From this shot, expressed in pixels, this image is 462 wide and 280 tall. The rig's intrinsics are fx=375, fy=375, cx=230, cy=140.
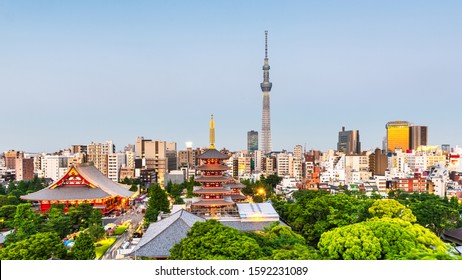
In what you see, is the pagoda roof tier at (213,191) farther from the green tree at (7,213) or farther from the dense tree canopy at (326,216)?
the green tree at (7,213)

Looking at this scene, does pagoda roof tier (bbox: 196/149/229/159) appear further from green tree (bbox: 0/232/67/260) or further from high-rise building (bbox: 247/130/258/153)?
high-rise building (bbox: 247/130/258/153)

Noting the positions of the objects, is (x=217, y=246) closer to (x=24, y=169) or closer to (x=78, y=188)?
(x=78, y=188)

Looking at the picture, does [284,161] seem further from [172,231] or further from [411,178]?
[172,231]

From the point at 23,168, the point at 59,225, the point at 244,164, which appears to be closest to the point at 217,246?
the point at 59,225

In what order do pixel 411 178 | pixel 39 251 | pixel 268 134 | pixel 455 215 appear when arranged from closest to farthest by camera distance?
1. pixel 39 251
2. pixel 455 215
3. pixel 411 178
4. pixel 268 134

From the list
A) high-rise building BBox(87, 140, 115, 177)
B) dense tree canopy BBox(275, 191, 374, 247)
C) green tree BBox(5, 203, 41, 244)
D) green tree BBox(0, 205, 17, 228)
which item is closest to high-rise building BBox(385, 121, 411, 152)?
dense tree canopy BBox(275, 191, 374, 247)
